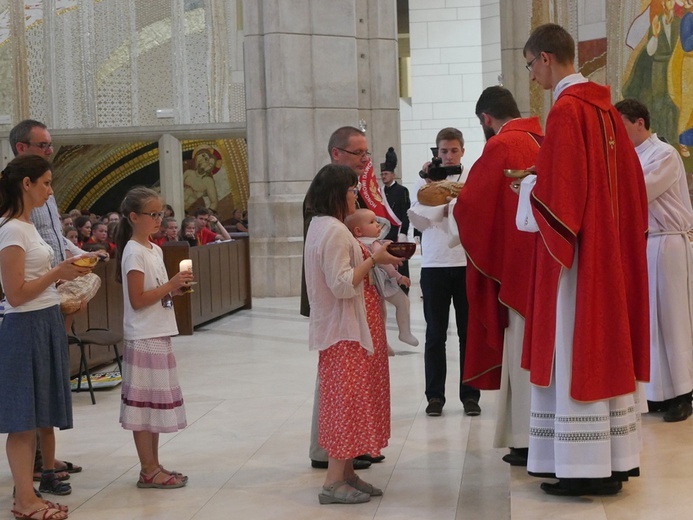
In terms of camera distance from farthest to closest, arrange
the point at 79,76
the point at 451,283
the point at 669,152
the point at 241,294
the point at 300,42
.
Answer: the point at 79,76, the point at 300,42, the point at 241,294, the point at 451,283, the point at 669,152

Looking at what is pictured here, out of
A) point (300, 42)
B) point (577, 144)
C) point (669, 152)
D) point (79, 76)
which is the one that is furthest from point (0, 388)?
point (79, 76)

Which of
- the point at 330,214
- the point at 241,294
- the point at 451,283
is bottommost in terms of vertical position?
the point at 241,294

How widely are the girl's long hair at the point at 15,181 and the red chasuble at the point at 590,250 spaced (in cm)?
221

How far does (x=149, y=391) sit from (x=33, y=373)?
2.05 ft

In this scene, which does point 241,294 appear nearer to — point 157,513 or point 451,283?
point 451,283

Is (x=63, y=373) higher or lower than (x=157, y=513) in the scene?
higher

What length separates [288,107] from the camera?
1494cm

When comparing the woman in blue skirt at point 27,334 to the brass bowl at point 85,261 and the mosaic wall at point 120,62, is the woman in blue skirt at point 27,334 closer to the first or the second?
the brass bowl at point 85,261

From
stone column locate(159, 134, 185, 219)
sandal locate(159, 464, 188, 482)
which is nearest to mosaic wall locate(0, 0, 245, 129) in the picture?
stone column locate(159, 134, 185, 219)

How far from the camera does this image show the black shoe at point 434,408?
670 cm

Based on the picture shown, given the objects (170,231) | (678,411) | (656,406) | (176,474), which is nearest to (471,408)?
(656,406)

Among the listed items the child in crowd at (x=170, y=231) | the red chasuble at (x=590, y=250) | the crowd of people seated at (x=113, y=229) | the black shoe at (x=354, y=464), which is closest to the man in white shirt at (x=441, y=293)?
the black shoe at (x=354, y=464)

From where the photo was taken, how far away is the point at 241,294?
13.4 meters

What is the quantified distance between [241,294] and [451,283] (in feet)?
22.8
